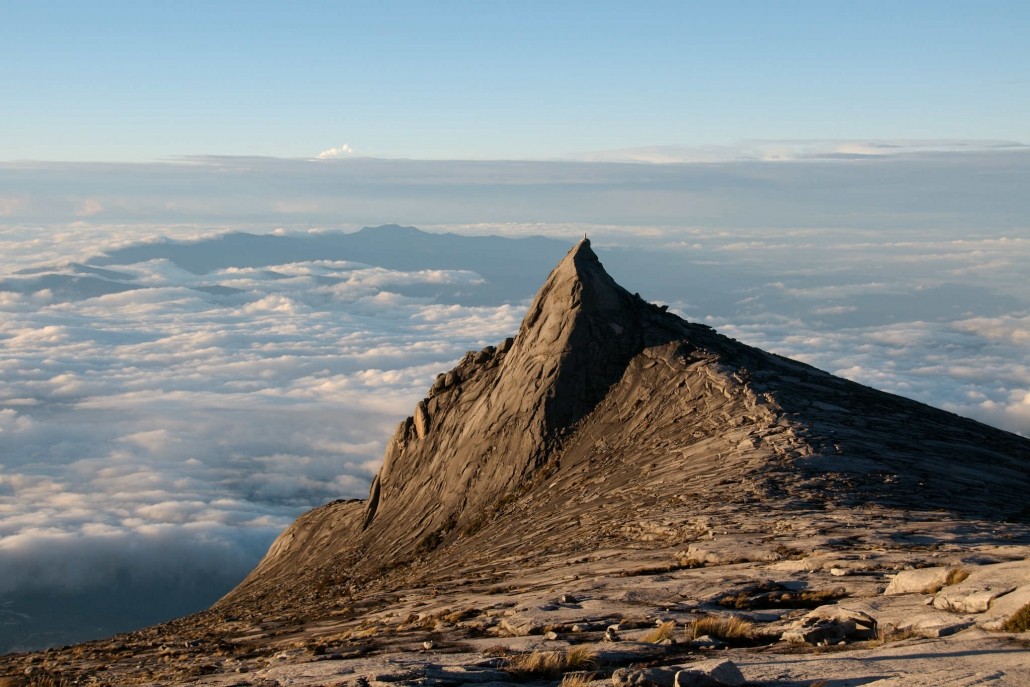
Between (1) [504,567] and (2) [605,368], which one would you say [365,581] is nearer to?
(1) [504,567]

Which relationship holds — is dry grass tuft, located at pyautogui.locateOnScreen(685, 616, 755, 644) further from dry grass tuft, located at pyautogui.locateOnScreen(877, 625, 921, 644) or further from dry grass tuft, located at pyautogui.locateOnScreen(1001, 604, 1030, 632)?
dry grass tuft, located at pyautogui.locateOnScreen(1001, 604, 1030, 632)

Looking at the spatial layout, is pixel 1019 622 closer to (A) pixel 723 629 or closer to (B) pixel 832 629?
(B) pixel 832 629

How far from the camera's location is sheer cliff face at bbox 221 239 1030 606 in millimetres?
34719

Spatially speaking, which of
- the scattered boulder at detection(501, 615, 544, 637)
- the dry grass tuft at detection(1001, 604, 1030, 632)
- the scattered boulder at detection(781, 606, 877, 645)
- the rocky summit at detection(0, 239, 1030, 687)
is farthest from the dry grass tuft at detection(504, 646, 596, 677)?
the dry grass tuft at detection(1001, 604, 1030, 632)

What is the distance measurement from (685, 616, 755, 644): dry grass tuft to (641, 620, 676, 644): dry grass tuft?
0.88ft

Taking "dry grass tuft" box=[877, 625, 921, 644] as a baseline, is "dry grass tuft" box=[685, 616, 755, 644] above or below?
below

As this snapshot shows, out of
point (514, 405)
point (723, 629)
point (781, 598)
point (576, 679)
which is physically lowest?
point (514, 405)

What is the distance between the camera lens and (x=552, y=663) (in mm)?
16031

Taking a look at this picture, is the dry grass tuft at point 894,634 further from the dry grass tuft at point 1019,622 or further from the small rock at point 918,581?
the small rock at point 918,581

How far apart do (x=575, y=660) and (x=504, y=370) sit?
34.9 meters

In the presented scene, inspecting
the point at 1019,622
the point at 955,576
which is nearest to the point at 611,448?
the point at 955,576

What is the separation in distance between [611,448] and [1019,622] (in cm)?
2808

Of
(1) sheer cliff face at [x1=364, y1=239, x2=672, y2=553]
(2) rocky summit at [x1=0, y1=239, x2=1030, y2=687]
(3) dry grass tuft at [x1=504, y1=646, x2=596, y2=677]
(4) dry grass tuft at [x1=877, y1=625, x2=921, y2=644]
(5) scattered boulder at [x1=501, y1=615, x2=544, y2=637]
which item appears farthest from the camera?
(1) sheer cliff face at [x1=364, y1=239, x2=672, y2=553]

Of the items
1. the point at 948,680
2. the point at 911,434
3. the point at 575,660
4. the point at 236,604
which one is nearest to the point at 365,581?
the point at 236,604
